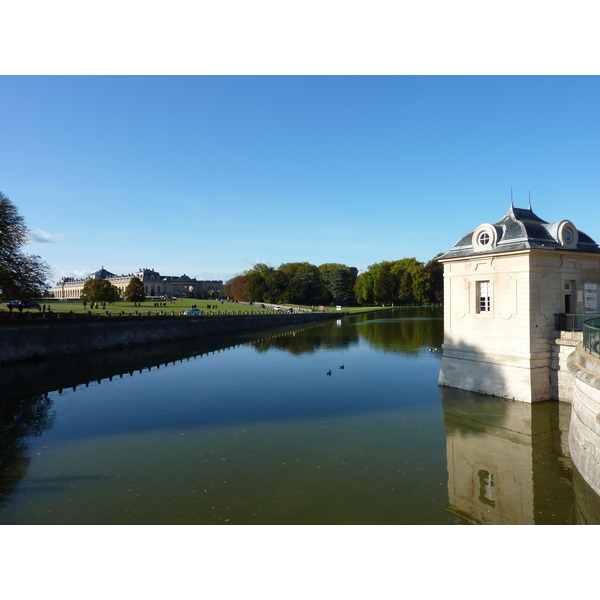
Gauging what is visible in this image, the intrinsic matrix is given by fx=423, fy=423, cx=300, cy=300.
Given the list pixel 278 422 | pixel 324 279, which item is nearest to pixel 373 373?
pixel 278 422

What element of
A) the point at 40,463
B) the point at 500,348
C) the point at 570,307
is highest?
the point at 570,307

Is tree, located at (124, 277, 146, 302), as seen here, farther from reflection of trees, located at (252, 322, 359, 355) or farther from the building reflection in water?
the building reflection in water

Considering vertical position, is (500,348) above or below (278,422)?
above

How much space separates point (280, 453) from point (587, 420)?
25.6ft

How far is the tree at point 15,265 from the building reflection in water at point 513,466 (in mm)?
33420

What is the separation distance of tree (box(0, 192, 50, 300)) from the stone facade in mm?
32845

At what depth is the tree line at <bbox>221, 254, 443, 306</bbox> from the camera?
105 m

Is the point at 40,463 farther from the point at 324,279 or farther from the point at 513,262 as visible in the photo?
the point at 324,279

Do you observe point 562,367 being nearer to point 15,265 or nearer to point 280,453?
point 280,453

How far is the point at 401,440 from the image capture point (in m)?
13.4

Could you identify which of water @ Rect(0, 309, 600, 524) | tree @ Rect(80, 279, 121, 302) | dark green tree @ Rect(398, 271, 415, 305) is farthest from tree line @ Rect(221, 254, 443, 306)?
water @ Rect(0, 309, 600, 524)

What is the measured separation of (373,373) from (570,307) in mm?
10936

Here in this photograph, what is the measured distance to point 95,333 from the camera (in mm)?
35594

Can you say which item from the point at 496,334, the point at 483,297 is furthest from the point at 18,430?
the point at 483,297
